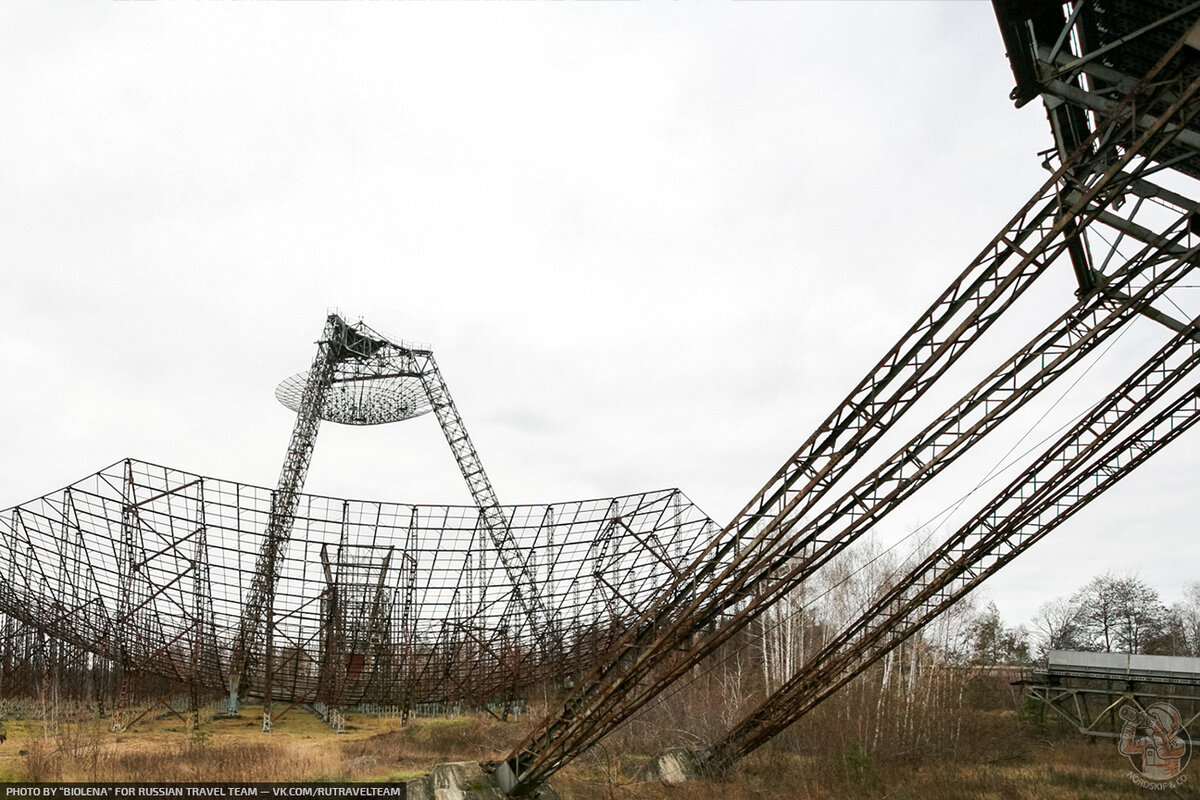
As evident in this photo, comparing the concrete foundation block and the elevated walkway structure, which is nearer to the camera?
the concrete foundation block

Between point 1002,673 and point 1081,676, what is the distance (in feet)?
89.7

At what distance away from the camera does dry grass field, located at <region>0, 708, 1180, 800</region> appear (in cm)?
1814

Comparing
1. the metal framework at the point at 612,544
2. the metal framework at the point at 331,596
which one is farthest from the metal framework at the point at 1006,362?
the metal framework at the point at 331,596

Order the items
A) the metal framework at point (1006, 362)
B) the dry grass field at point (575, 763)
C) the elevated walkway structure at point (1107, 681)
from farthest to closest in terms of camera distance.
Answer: the elevated walkway structure at point (1107, 681), the dry grass field at point (575, 763), the metal framework at point (1006, 362)

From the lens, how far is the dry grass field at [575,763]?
18141mm

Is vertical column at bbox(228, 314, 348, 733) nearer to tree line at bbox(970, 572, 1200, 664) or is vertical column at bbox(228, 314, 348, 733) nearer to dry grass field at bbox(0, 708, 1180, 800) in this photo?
dry grass field at bbox(0, 708, 1180, 800)

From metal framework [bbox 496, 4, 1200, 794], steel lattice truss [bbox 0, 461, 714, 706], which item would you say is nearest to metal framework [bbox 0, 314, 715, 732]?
steel lattice truss [bbox 0, 461, 714, 706]

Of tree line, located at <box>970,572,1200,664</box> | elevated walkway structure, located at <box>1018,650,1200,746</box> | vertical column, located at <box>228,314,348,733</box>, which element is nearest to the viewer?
vertical column, located at <box>228,314,348,733</box>

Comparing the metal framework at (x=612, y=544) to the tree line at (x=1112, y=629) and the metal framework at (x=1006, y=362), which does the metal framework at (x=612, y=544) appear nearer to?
the metal framework at (x=1006, y=362)

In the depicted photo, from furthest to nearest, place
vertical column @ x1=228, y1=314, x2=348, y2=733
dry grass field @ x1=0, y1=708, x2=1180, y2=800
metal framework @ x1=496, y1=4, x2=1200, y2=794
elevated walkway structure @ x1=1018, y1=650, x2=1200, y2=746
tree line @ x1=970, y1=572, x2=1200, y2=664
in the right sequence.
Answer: tree line @ x1=970, y1=572, x2=1200, y2=664
elevated walkway structure @ x1=1018, y1=650, x2=1200, y2=746
vertical column @ x1=228, y1=314, x2=348, y2=733
dry grass field @ x1=0, y1=708, x2=1180, y2=800
metal framework @ x1=496, y1=4, x2=1200, y2=794

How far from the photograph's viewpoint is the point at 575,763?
74.2 feet

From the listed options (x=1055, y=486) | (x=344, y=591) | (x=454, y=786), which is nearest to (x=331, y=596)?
(x=344, y=591)

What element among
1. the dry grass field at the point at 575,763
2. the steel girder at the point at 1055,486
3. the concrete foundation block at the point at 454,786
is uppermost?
the steel girder at the point at 1055,486

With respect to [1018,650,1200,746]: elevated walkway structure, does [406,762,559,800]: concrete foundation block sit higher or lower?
higher
